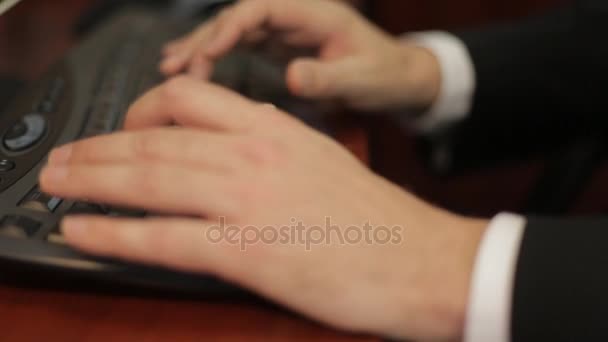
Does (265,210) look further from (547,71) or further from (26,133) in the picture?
(547,71)

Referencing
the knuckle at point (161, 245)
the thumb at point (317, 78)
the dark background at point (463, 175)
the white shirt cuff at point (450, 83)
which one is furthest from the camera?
the dark background at point (463, 175)

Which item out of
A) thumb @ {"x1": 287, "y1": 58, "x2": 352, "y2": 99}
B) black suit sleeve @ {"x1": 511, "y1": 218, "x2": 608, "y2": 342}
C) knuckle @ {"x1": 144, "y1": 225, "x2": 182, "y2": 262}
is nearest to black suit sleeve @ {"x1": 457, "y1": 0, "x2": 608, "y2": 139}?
thumb @ {"x1": 287, "y1": 58, "x2": 352, "y2": 99}

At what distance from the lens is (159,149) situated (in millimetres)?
375

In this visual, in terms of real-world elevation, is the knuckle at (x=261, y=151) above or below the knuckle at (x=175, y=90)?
below

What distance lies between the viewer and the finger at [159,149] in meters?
0.37

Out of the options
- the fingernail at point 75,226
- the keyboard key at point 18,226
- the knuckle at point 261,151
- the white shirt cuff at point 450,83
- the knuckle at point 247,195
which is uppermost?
the white shirt cuff at point 450,83

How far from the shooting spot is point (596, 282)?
1.13 feet

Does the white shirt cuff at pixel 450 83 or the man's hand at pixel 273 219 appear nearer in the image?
the man's hand at pixel 273 219

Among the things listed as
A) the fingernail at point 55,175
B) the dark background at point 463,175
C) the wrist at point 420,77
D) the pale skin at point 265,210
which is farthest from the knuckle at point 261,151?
the dark background at point 463,175

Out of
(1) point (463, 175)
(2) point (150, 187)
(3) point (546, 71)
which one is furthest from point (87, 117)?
(1) point (463, 175)

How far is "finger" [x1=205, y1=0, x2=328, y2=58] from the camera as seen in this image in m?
0.52

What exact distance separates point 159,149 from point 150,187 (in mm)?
31

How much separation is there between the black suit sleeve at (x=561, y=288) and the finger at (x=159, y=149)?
178 mm

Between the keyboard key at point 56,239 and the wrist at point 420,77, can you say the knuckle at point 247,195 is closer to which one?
the keyboard key at point 56,239
